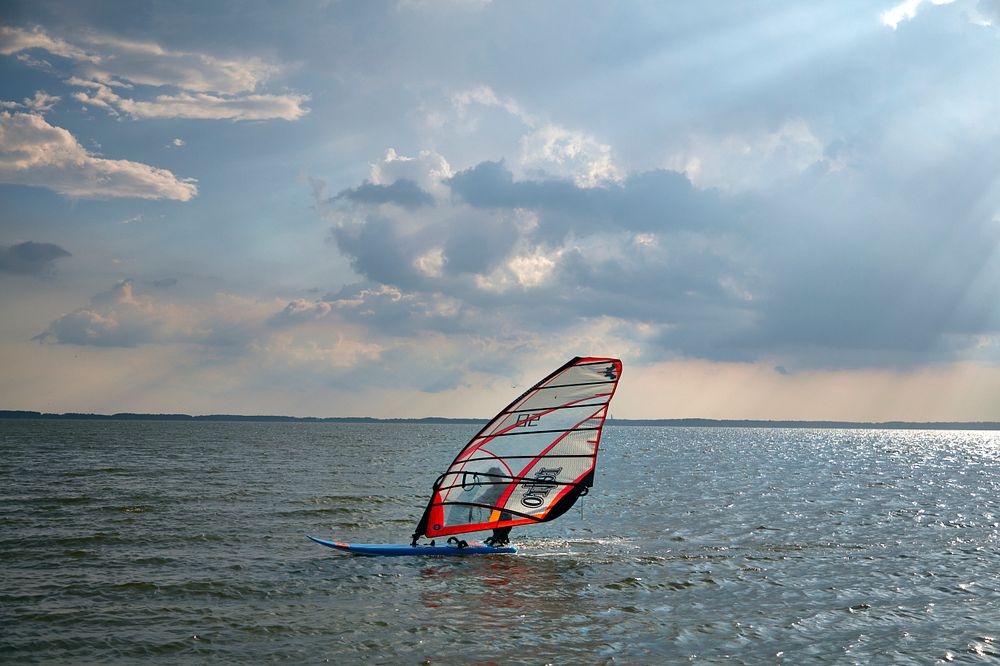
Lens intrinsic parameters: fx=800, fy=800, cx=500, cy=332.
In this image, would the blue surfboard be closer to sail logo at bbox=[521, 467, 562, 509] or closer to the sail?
the sail

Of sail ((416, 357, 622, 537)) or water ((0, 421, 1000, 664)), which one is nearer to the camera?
water ((0, 421, 1000, 664))

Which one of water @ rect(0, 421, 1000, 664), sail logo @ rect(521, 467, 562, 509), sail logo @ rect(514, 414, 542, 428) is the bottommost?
water @ rect(0, 421, 1000, 664)

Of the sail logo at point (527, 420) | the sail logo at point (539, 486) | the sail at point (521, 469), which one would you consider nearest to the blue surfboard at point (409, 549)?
the sail at point (521, 469)

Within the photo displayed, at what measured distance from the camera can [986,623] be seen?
43.1ft

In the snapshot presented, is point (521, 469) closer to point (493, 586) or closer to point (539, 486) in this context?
point (539, 486)

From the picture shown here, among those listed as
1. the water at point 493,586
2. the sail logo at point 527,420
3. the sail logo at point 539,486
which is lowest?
the water at point 493,586

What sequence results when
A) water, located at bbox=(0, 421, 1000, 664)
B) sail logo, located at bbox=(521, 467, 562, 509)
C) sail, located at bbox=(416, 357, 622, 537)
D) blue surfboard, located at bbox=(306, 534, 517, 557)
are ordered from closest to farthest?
1. water, located at bbox=(0, 421, 1000, 664)
2. sail, located at bbox=(416, 357, 622, 537)
3. blue surfboard, located at bbox=(306, 534, 517, 557)
4. sail logo, located at bbox=(521, 467, 562, 509)

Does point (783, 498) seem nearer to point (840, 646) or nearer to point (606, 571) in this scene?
point (606, 571)

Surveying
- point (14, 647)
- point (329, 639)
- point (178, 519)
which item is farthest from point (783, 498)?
point (14, 647)

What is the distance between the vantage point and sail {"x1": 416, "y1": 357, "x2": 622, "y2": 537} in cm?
1856

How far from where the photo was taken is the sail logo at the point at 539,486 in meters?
19.0

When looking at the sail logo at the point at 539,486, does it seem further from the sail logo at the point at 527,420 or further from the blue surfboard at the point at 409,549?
the blue surfboard at the point at 409,549

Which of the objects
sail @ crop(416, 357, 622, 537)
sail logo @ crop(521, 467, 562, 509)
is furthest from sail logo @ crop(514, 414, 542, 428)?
sail logo @ crop(521, 467, 562, 509)

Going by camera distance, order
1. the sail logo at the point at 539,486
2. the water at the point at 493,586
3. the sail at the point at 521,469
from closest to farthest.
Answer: the water at the point at 493,586 → the sail at the point at 521,469 → the sail logo at the point at 539,486
